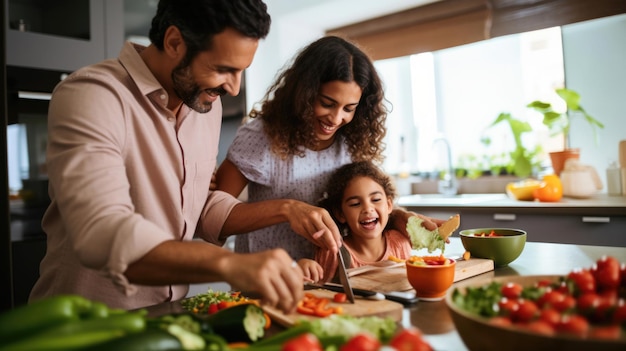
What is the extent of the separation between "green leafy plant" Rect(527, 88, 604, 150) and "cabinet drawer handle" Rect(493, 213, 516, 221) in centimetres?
85

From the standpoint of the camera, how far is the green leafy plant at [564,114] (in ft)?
10.8

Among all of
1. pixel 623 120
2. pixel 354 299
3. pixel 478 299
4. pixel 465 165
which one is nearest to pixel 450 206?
pixel 465 165

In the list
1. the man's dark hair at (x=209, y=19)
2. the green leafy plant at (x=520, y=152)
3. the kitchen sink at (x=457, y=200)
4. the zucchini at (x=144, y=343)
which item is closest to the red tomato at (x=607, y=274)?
the zucchini at (x=144, y=343)

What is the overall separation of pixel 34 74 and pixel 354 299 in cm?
214

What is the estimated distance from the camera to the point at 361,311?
3.31ft

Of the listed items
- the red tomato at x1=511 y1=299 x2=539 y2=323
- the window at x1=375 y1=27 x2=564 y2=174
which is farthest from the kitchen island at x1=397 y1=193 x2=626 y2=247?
the red tomato at x1=511 y1=299 x2=539 y2=323

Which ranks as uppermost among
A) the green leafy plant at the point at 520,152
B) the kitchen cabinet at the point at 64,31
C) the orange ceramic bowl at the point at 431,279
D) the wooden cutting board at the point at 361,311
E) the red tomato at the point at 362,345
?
the kitchen cabinet at the point at 64,31

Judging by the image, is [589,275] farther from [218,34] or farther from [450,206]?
[450,206]

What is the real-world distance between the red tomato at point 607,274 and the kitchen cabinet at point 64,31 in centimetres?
255

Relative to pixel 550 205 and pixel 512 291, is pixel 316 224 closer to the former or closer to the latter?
pixel 512 291

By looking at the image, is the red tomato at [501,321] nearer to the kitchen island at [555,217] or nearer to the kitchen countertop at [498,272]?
the kitchen countertop at [498,272]

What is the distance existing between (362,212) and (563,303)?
1.06m

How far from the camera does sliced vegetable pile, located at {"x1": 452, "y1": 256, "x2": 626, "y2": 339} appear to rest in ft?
2.19

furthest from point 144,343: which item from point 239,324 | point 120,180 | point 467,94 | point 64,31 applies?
point 467,94
